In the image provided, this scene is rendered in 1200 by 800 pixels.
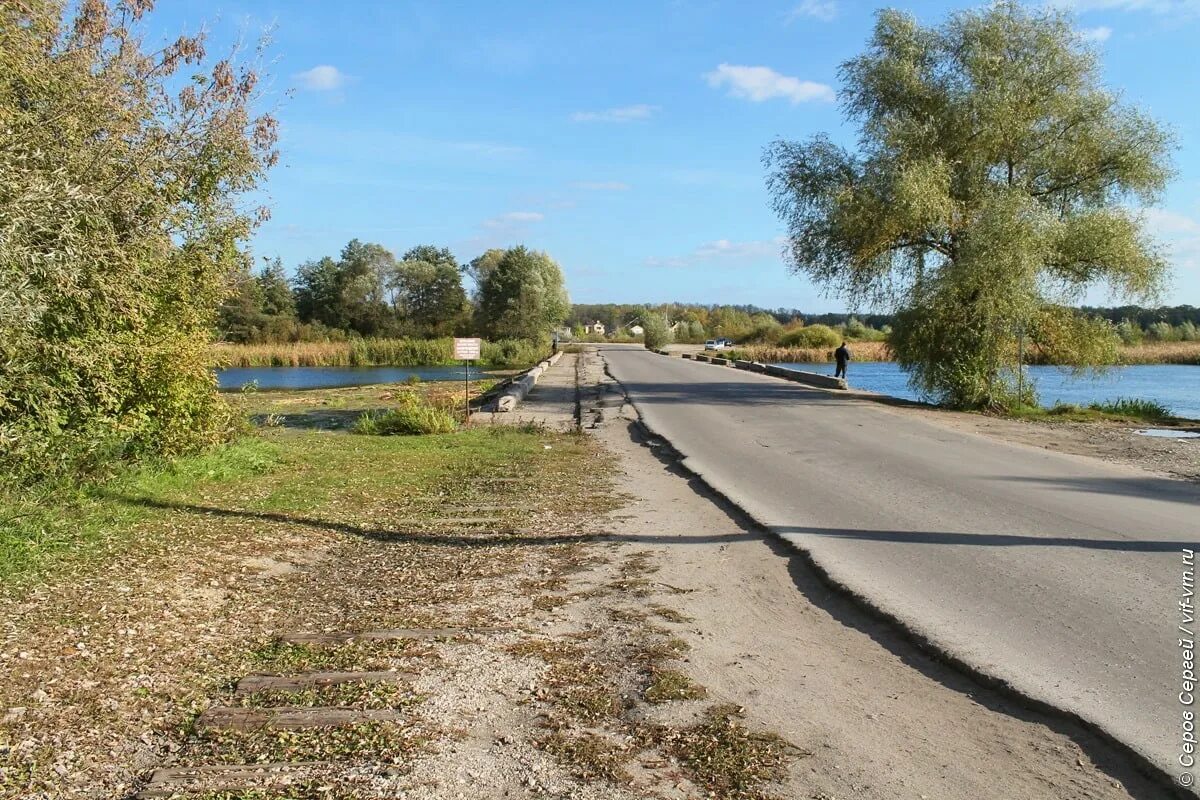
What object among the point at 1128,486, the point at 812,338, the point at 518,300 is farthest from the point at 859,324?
the point at 1128,486

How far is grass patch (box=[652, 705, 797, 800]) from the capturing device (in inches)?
151

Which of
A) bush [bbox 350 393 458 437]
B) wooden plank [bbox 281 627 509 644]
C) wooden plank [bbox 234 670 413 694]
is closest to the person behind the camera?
wooden plank [bbox 234 670 413 694]

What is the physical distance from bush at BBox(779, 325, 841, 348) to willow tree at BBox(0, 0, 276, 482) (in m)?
64.2

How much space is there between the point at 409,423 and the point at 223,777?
14203 mm

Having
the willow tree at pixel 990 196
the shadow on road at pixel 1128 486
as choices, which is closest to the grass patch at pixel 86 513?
the shadow on road at pixel 1128 486

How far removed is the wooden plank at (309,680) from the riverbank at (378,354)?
56884 mm

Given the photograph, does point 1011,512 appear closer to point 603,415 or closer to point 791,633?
point 791,633

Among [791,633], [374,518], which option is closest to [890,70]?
[374,518]

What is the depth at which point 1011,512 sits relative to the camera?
30.7ft

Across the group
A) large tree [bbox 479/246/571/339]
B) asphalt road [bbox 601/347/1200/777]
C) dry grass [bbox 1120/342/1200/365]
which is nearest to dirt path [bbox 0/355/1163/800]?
asphalt road [bbox 601/347/1200/777]

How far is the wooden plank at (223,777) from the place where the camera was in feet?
12.5

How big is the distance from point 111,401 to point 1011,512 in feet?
29.5

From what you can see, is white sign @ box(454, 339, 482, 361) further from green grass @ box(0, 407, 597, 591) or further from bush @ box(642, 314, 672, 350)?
bush @ box(642, 314, 672, 350)

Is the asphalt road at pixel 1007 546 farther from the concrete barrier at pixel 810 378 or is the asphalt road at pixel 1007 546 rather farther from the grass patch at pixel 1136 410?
the concrete barrier at pixel 810 378
